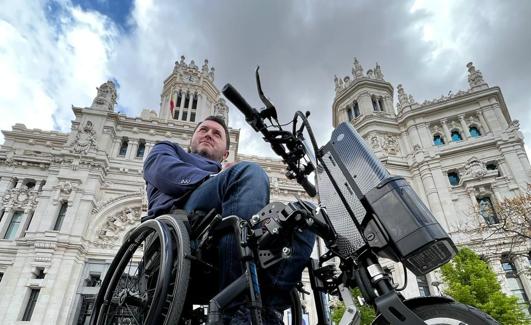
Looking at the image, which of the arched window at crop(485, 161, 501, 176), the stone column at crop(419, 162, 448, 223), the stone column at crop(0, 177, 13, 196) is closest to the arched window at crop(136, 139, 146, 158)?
the stone column at crop(0, 177, 13, 196)

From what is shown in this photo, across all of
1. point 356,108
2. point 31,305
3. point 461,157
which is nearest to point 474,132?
point 461,157

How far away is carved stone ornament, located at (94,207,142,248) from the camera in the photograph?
19.0m

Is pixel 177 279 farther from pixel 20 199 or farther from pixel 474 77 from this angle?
pixel 474 77

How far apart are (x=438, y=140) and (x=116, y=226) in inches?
1056

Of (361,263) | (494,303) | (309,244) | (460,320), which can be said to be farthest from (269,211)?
(494,303)

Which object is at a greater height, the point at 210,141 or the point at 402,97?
the point at 402,97

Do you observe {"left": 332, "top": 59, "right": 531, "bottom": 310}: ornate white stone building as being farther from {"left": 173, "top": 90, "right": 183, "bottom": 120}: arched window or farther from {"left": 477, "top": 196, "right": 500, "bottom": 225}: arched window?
{"left": 173, "top": 90, "right": 183, "bottom": 120}: arched window

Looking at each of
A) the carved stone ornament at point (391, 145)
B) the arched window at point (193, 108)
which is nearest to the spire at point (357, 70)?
the carved stone ornament at point (391, 145)

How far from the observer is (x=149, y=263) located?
220cm

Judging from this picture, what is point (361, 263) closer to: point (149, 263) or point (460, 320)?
point (460, 320)

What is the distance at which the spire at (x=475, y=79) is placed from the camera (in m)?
26.4

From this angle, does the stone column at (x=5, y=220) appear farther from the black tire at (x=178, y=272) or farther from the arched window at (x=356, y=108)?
the arched window at (x=356, y=108)

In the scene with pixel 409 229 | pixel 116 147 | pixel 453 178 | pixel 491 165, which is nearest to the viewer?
pixel 409 229

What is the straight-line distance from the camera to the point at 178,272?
64.1 inches
